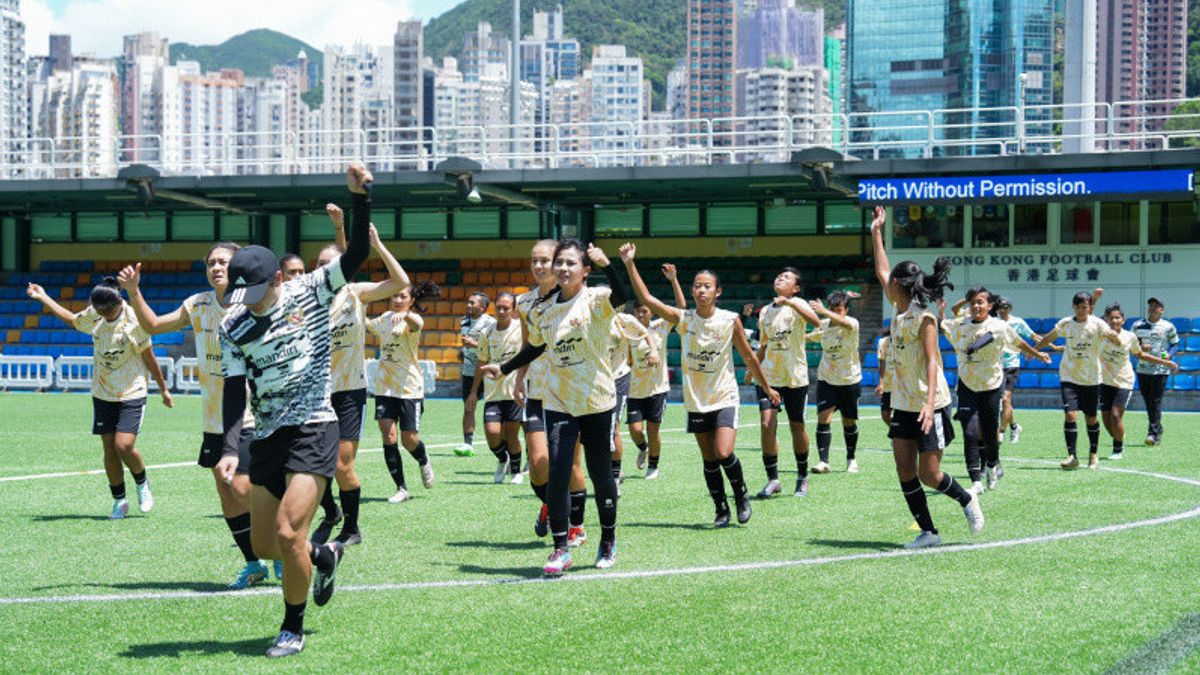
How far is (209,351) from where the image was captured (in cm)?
969

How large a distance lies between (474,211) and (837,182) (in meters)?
12.4

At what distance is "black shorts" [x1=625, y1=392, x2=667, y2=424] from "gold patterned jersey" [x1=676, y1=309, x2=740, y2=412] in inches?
165

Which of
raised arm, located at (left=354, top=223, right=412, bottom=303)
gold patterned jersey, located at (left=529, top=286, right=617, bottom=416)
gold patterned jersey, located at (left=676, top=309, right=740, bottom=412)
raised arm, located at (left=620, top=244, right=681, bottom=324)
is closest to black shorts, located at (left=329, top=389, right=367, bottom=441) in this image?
gold patterned jersey, located at (left=529, top=286, right=617, bottom=416)

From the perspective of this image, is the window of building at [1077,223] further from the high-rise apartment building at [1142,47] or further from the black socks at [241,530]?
the high-rise apartment building at [1142,47]

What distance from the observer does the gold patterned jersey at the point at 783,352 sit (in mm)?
14484

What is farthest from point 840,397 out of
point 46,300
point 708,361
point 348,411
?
point 46,300

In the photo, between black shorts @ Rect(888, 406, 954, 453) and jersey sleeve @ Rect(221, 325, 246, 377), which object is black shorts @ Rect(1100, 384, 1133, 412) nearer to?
→ black shorts @ Rect(888, 406, 954, 453)

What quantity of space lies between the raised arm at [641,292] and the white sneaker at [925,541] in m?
2.50

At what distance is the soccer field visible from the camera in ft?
21.6

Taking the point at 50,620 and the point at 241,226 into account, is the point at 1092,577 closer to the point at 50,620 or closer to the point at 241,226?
the point at 50,620

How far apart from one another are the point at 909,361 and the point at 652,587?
3083 mm

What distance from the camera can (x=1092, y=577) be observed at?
857cm

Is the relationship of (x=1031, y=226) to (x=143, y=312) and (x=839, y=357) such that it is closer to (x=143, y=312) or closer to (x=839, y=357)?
(x=839, y=357)

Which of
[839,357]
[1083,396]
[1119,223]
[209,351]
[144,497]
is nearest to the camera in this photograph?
[209,351]
